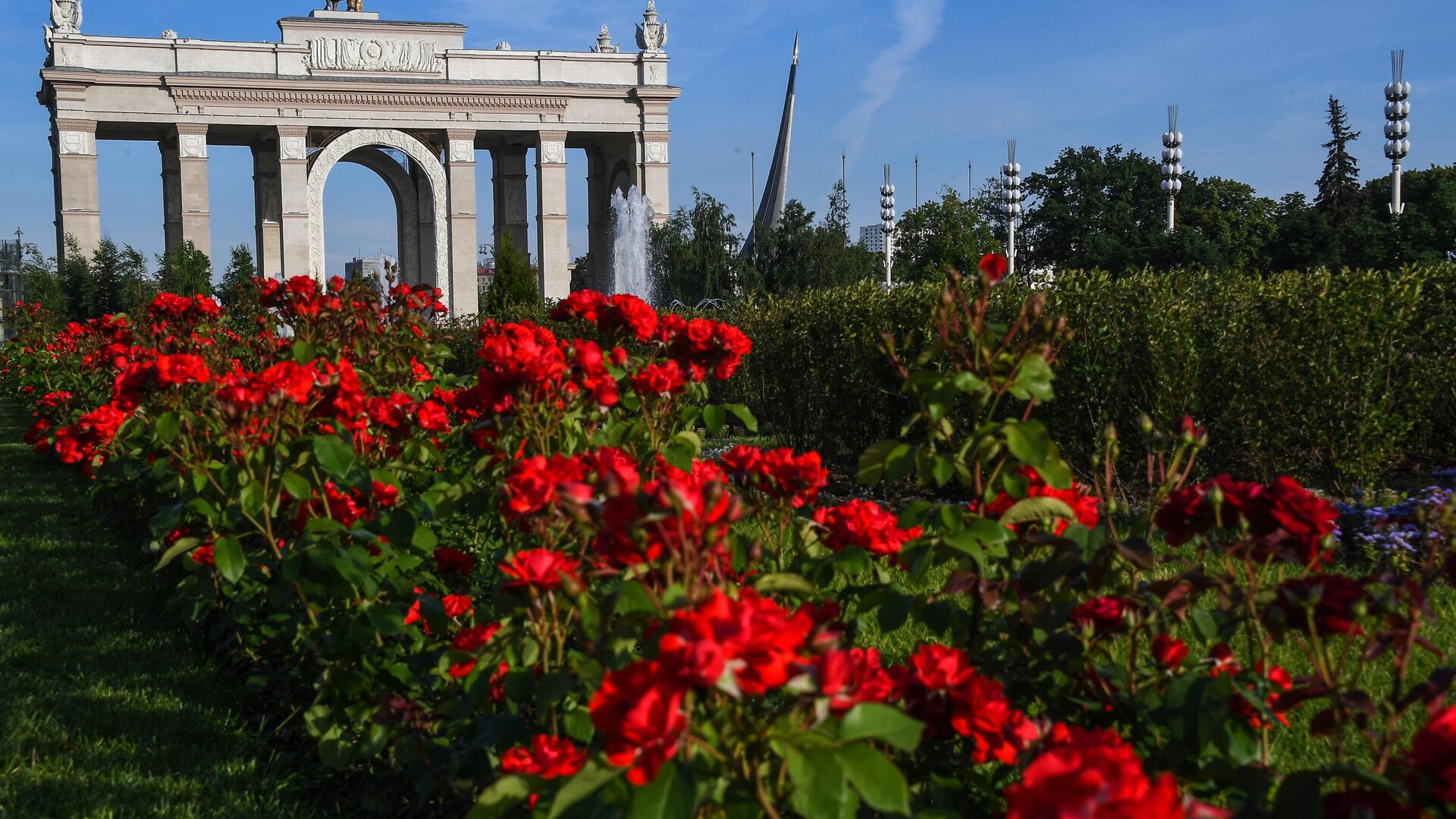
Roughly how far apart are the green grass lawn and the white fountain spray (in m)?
34.7

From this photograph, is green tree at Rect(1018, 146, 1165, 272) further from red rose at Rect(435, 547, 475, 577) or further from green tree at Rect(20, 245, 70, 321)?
red rose at Rect(435, 547, 475, 577)

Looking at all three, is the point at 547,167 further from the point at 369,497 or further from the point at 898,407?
the point at 369,497

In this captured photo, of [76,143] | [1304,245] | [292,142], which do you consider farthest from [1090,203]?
[76,143]

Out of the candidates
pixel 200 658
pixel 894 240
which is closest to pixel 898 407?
pixel 200 658

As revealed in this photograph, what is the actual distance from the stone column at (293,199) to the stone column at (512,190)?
8.65 m

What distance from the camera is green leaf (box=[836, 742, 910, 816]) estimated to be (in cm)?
131

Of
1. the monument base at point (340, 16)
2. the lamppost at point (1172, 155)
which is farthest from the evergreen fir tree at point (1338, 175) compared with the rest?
the monument base at point (340, 16)

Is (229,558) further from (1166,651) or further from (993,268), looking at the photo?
(1166,651)

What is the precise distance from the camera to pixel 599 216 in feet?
164

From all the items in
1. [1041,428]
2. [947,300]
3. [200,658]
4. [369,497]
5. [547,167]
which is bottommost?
[200,658]

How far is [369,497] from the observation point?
349 cm

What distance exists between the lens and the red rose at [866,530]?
2.37m

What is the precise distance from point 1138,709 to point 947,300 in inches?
34.0

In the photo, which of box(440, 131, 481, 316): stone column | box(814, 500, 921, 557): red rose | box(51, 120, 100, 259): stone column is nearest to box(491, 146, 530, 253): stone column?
box(440, 131, 481, 316): stone column
